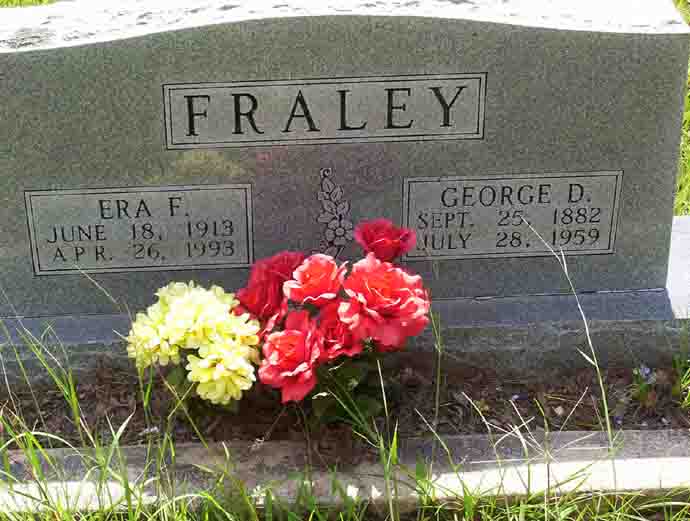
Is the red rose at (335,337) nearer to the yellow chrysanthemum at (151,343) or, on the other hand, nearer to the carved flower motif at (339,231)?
the yellow chrysanthemum at (151,343)

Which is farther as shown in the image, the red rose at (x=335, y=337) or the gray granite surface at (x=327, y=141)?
the gray granite surface at (x=327, y=141)

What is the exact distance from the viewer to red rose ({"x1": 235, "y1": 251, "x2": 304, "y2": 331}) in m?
2.76

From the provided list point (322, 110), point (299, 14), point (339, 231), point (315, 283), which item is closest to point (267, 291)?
point (315, 283)

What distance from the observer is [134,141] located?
9.83ft

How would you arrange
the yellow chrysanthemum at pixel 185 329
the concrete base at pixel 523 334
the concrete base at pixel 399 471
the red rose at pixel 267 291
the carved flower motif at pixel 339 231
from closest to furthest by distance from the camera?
1. the concrete base at pixel 399 471
2. the yellow chrysanthemum at pixel 185 329
3. the red rose at pixel 267 291
4. the concrete base at pixel 523 334
5. the carved flower motif at pixel 339 231

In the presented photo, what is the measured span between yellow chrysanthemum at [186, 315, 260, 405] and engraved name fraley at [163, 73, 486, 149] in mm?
663

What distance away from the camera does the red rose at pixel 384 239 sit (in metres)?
2.82

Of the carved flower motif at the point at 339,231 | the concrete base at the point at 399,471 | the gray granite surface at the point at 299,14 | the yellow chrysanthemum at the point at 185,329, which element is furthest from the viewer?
the carved flower motif at the point at 339,231

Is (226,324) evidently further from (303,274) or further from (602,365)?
(602,365)

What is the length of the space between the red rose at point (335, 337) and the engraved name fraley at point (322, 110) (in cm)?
63

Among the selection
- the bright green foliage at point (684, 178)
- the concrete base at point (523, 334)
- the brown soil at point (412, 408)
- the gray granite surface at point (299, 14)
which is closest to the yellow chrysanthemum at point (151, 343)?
the brown soil at point (412, 408)

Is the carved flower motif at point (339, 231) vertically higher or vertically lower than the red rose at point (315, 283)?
lower

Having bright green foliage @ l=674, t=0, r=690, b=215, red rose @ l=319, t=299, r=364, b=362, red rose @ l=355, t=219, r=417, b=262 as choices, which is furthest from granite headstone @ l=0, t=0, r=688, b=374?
bright green foliage @ l=674, t=0, r=690, b=215

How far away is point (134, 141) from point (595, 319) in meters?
1.51
